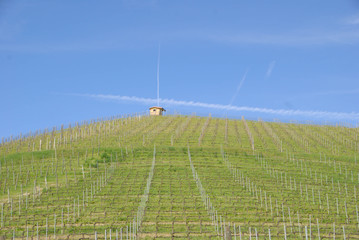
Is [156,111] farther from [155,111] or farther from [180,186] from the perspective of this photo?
[180,186]

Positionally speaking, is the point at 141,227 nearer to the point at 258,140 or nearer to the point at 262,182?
the point at 262,182

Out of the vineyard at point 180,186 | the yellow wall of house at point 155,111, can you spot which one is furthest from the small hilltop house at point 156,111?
the vineyard at point 180,186

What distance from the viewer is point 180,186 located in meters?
26.0

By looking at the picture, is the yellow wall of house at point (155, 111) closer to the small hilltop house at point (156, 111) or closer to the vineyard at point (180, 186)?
the small hilltop house at point (156, 111)

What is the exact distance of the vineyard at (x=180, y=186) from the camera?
1845 centimetres

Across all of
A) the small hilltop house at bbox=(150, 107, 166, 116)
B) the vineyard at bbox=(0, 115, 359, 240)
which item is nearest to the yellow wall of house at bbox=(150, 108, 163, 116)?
the small hilltop house at bbox=(150, 107, 166, 116)

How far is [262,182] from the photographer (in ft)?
92.0

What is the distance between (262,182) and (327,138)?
89.4 ft

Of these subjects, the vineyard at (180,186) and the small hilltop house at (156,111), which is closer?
the vineyard at (180,186)

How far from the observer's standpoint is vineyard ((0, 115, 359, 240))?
60.5ft

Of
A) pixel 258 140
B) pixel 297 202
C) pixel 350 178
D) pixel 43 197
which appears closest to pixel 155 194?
pixel 43 197

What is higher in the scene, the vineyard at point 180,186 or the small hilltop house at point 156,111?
the small hilltop house at point 156,111

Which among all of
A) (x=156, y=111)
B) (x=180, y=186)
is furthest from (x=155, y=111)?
(x=180, y=186)

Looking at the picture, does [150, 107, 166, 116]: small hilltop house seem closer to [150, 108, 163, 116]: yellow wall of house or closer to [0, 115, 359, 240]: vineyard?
[150, 108, 163, 116]: yellow wall of house
